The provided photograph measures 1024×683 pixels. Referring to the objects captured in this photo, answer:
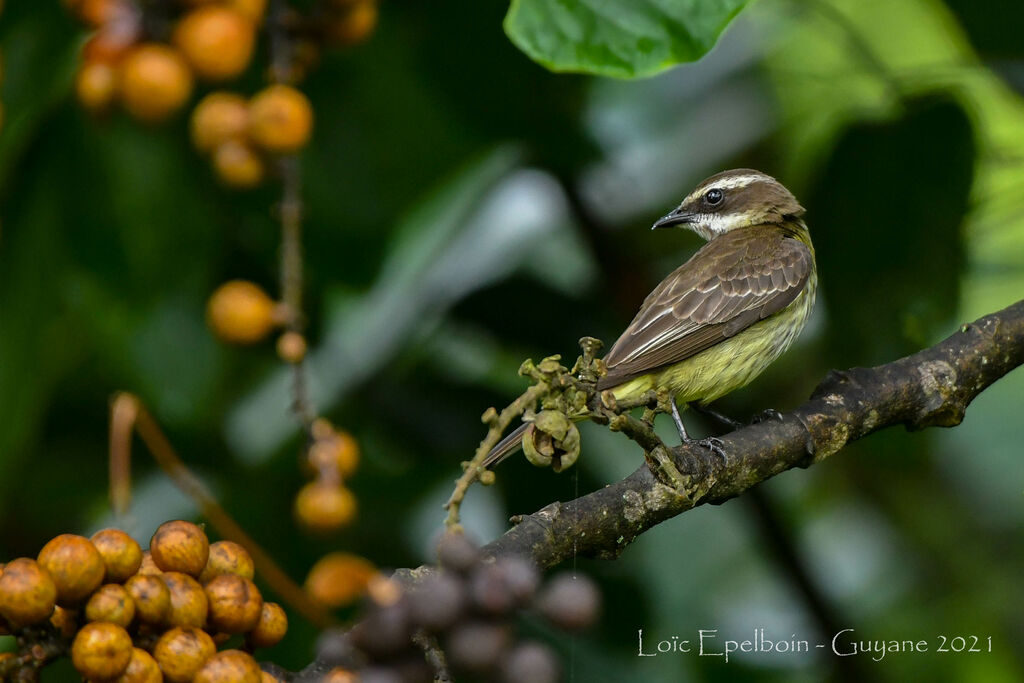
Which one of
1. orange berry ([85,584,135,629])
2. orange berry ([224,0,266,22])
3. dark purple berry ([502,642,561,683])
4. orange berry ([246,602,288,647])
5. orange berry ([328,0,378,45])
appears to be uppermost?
orange berry ([224,0,266,22])

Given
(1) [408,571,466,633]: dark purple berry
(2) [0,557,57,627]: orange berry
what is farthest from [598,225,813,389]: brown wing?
(1) [408,571,466,633]: dark purple berry

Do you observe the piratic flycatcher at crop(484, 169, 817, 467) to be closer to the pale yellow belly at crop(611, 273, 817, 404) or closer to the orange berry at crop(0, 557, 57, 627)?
the pale yellow belly at crop(611, 273, 817, 404)

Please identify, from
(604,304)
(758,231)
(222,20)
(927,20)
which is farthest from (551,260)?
(222,20)

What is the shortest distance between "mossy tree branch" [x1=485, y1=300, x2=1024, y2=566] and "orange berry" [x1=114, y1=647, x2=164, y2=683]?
1.83 ft

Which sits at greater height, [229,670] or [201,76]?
[201,76]

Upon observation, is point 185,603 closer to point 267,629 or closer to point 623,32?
point 267,629

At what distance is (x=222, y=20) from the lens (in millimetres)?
2598

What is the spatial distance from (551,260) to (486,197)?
52cm

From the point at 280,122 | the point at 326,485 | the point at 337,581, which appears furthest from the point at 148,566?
the point at 280,122

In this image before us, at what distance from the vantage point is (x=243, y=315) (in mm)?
2533

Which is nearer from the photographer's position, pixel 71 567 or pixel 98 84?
pixel 71 567

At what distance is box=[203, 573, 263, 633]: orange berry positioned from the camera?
190cm

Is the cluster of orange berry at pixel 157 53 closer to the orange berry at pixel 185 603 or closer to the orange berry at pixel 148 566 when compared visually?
the orange berry at pixel 148 566

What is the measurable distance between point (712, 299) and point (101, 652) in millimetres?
2880
